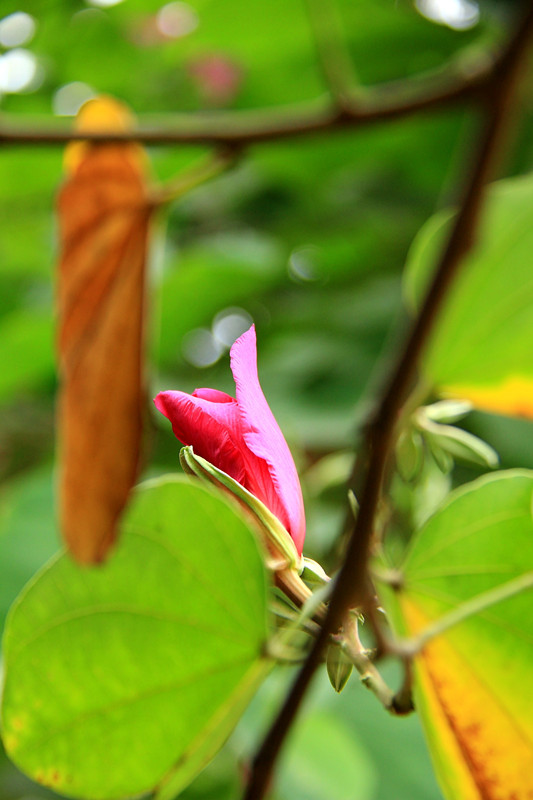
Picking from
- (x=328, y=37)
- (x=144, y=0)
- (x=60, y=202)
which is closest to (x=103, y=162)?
(x=60, y=202)

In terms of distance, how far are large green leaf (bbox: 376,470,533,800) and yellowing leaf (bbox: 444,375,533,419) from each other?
0.7 inches

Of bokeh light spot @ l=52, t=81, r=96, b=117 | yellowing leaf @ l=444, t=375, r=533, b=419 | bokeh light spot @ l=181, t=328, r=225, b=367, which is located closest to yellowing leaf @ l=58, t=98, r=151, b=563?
yellowing leaf @ l=444, t=375, r=533, b=419

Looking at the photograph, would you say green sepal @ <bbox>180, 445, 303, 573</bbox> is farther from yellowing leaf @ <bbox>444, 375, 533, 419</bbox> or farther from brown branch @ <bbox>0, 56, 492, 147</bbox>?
brown branch @ <bbox>0, 56, 492, 147</bbox>

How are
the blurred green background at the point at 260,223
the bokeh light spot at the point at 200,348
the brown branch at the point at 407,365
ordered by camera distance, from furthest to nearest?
the bokeh light spot at the point at 200,348, the blurred green background at the point at 260,223, the brown branch at the point at 407,365

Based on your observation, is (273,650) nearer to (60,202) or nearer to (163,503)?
(163,503)

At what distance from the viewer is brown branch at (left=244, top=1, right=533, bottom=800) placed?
132 millimetres

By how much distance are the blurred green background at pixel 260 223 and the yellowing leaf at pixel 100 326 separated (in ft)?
0.68

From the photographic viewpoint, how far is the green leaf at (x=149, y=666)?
181 mm

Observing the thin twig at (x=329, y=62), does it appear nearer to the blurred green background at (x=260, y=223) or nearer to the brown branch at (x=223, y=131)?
the brown branch at (x=223, y=131)

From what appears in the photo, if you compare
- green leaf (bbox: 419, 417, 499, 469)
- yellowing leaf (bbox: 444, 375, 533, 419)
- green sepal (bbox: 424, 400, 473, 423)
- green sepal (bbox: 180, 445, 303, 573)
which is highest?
yellowing leaf (bbox: 444, 375, 533, 419)

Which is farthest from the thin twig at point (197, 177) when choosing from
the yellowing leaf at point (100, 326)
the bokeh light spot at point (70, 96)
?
the bokeh light spot at point (70, 96)

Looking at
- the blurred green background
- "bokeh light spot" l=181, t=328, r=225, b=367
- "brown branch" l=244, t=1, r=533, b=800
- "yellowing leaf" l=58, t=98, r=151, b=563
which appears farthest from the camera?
"bokeh light spot" l=181, t=328, r=225, b=367

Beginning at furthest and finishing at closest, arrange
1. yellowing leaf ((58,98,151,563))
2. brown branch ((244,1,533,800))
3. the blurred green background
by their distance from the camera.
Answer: the blurred green background
yellowing leaf ((58,98,151,563))
brown branch ((244,1,533,800))

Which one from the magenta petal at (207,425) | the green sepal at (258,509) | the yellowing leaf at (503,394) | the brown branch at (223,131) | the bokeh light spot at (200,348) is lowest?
the bokeh light spot at (200,348)
